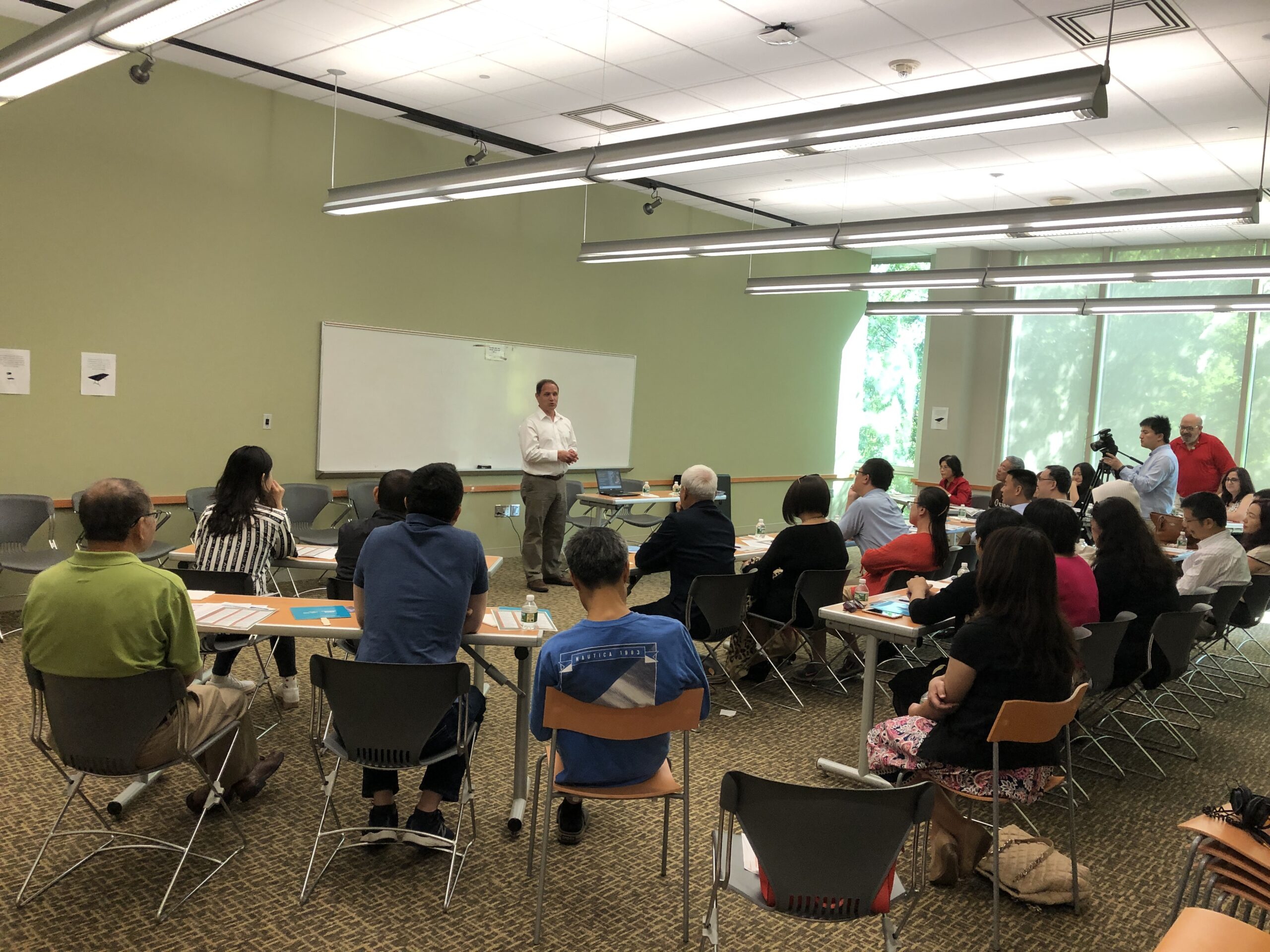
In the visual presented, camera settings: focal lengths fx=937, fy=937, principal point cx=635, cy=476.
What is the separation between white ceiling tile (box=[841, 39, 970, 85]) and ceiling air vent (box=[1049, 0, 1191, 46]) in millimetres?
676

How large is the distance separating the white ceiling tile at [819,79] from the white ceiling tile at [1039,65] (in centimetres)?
69

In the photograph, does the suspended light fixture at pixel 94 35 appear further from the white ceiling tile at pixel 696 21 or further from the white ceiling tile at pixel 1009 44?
the white ceiling tile at pixel 1009 44

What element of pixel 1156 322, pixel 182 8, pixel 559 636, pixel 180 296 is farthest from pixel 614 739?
pixel 1156 322

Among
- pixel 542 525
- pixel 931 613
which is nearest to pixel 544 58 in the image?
pixel 542 525

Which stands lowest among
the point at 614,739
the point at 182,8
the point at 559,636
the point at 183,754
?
the point at 183,754

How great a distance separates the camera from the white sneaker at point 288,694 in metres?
4.50

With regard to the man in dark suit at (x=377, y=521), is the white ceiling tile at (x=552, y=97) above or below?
above

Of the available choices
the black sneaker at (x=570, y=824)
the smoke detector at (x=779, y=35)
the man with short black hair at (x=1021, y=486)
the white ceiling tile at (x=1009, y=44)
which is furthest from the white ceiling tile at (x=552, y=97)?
the black sneaker at (x=570, y=824)

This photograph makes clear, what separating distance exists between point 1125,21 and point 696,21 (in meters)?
2.14

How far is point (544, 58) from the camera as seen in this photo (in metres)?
5.67

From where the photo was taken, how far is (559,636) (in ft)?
8.75

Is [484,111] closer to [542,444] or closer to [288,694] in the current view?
[542,444]

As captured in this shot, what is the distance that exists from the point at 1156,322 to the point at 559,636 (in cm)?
1053

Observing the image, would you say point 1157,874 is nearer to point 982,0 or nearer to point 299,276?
point 982,0
